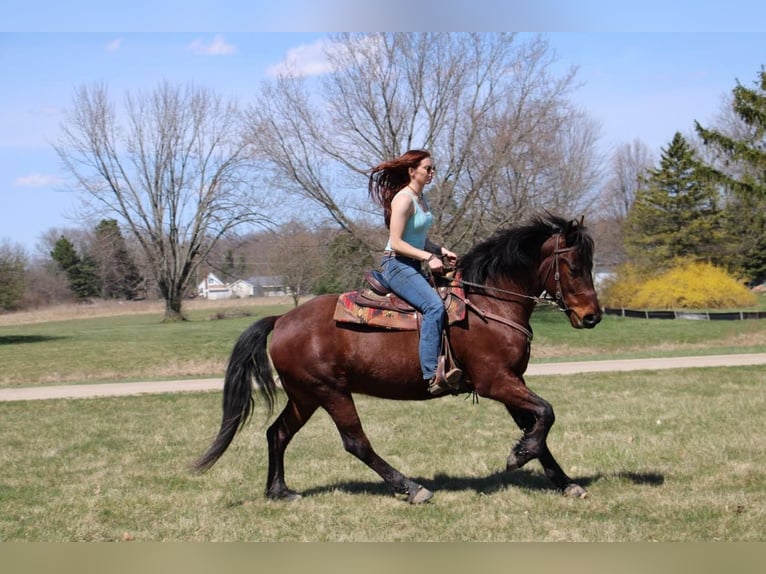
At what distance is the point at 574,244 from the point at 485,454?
3.04 metres

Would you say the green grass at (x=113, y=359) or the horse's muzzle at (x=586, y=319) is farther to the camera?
the green grass at (x=113, y=359)

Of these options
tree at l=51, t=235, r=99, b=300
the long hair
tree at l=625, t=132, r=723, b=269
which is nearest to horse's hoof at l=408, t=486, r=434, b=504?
the long hair

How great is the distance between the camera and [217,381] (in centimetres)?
1967

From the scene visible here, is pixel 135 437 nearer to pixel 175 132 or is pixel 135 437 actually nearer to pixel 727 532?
pixel 727 532

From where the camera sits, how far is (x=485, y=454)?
9125mm

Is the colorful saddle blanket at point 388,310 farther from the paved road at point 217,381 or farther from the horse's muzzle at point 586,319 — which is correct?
the paved road at point 217,381

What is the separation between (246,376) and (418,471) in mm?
2175

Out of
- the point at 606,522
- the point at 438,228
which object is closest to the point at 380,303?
the point at 606,522

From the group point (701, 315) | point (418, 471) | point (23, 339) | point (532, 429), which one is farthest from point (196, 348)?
point (701, 315)

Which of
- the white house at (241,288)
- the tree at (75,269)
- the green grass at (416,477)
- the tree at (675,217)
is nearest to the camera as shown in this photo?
the green grass at (416,477)

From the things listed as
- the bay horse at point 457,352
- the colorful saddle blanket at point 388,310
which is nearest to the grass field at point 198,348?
the bay horse at point 457,352

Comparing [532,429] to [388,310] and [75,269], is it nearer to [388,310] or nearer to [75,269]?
[388,310]

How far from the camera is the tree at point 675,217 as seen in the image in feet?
169

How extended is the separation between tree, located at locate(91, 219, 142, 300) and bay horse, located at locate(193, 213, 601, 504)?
55211 millimetres
